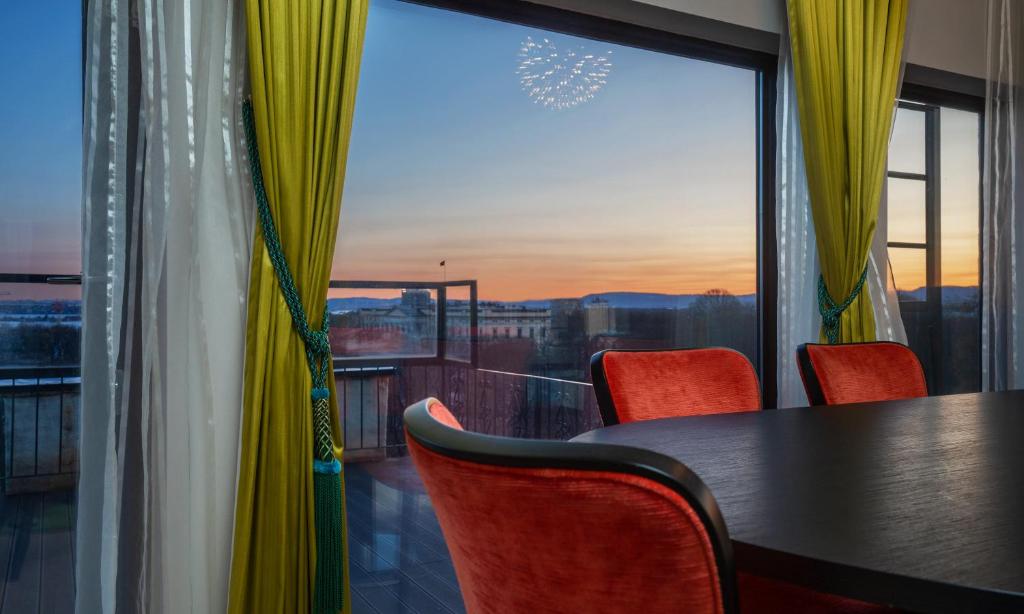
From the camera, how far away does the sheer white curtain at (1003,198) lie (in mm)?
3787

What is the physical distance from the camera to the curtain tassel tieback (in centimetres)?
201

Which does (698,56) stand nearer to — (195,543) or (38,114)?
(38,114)

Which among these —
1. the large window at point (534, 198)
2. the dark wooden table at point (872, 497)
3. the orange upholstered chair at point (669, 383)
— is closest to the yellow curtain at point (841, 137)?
the large window at point (534, 198)

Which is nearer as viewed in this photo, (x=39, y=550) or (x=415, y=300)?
(x=39, y=550)

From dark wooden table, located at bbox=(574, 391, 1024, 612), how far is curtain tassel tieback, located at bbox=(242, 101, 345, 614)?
1002 mm

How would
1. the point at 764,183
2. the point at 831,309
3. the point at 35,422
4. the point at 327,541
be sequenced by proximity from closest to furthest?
the point at 35,422
the point at 327,541
the point at 831,309
the point at 764,183

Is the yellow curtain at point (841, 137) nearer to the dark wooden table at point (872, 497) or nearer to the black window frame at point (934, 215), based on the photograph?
the black window frame at point (934, 215)

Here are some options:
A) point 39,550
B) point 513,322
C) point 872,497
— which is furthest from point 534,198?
point 872,497

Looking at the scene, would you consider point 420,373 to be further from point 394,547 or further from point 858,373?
point 858,373

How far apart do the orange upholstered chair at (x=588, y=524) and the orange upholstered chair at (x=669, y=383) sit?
0.98 metres

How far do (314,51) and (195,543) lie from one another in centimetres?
138

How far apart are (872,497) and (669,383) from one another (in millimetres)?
849

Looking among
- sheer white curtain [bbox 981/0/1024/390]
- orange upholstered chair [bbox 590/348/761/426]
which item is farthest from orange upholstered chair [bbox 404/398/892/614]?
sheer white curtain [bbox 981/0/1024/390]

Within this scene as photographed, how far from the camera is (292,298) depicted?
202cm
